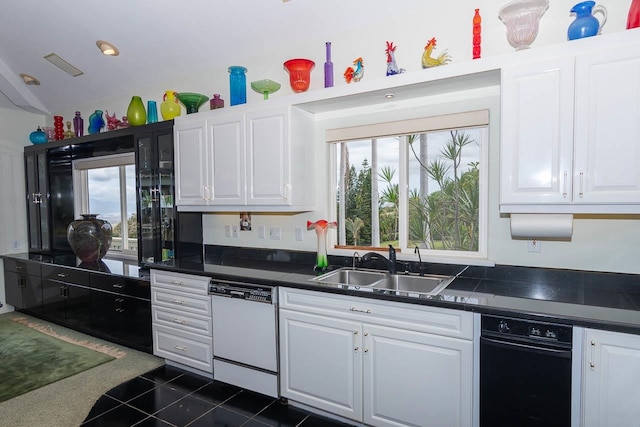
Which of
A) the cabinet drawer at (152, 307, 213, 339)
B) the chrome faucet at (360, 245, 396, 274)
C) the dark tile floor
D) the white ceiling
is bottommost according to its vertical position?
the dark tile floor

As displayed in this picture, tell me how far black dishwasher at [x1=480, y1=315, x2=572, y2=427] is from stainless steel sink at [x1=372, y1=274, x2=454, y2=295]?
61 cm

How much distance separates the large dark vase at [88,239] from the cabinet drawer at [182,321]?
153 cm

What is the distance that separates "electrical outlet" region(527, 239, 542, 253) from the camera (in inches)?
91.4

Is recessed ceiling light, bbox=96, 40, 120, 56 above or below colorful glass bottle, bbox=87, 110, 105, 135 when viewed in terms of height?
above

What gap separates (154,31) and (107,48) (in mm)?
689

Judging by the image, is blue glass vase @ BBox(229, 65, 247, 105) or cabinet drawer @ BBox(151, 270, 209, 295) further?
blue glass vase @ BBox(229, 65, 247, 105)

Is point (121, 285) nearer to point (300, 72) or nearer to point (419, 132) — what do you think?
point (300, 72)

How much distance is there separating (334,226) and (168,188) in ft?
5.39

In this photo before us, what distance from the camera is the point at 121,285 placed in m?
3.47

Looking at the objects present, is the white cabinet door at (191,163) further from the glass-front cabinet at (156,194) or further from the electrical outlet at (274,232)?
the electrical outlet at (274,232)

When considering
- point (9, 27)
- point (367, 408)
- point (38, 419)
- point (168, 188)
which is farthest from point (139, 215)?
point (367, 408)

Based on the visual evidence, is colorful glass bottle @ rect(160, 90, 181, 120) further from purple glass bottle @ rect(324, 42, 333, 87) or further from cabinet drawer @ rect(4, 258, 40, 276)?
cabinet drawer @ rect(4, 258, 40, 276)

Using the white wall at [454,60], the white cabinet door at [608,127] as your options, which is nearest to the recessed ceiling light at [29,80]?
the white wall at [454,60]

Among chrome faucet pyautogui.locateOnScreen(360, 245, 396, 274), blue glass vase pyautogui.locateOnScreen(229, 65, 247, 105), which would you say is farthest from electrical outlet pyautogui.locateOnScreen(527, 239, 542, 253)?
blue glass vase pyautogui.locateOnScreen(229, 65, 247, 105)
